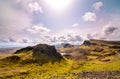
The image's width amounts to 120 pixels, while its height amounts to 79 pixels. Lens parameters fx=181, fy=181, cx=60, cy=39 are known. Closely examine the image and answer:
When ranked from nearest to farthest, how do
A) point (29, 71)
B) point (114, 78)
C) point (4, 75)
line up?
1. point (114, 78)
2. point (4, 75)
3. point (29, 71)

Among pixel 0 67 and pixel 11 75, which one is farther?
pixel 0 67

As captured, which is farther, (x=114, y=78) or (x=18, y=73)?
(x=18, y=73)

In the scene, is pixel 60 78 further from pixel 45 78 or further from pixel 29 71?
pixel 29 71

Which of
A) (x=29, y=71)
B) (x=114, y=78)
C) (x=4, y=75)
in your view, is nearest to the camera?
(x=114, y=78)

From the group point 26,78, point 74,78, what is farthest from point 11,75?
point 74,78

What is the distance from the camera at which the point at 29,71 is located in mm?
191125

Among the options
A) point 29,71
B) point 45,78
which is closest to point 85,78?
point 45,78

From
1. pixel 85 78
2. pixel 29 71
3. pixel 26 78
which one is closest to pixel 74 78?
pixel 85 78

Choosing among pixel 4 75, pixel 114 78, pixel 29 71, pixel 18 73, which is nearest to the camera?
pixel 114 78

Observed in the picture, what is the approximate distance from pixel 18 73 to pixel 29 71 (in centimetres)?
1579

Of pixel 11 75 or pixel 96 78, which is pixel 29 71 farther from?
pixel 96 78

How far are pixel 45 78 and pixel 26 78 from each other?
56.0 feet

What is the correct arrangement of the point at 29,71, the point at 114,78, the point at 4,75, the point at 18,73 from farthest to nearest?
1. the point at 29,71
2. the point at 18,73
3. the point at 4,75
4. the point at 114,78

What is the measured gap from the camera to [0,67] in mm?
199375
